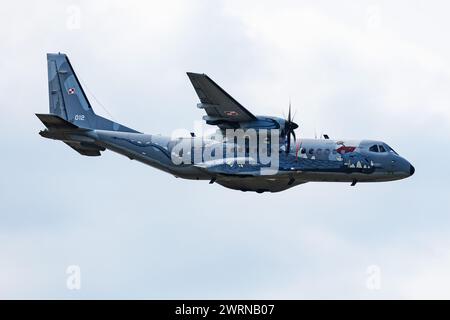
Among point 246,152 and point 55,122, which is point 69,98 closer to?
point 55,122

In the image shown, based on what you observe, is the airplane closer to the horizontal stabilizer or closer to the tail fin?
the horizontal stabilizer

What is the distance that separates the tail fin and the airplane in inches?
82.8

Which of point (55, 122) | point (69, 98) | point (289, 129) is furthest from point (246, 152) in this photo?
point (69, 98)

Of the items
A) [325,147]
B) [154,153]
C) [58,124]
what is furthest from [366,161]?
[58,124]

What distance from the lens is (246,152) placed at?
49844 millimetres

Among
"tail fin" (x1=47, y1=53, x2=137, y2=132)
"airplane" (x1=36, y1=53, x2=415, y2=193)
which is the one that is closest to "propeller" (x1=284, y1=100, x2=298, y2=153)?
"airplane" (x1=36, y1=53, x2=415, y2=193)

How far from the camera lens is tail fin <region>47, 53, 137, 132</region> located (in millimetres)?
53594

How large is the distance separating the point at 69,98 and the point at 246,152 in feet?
31.4

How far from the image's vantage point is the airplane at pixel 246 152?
162 ft

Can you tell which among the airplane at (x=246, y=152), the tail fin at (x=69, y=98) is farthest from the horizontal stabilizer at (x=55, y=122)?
the tail fin at (x=69, y=98)

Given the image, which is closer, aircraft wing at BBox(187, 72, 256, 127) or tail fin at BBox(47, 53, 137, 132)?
aircraft wing at BBox(187, 72, 256, 127)

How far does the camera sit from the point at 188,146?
166ft

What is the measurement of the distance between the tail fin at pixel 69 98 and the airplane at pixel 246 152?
6.90 ft
